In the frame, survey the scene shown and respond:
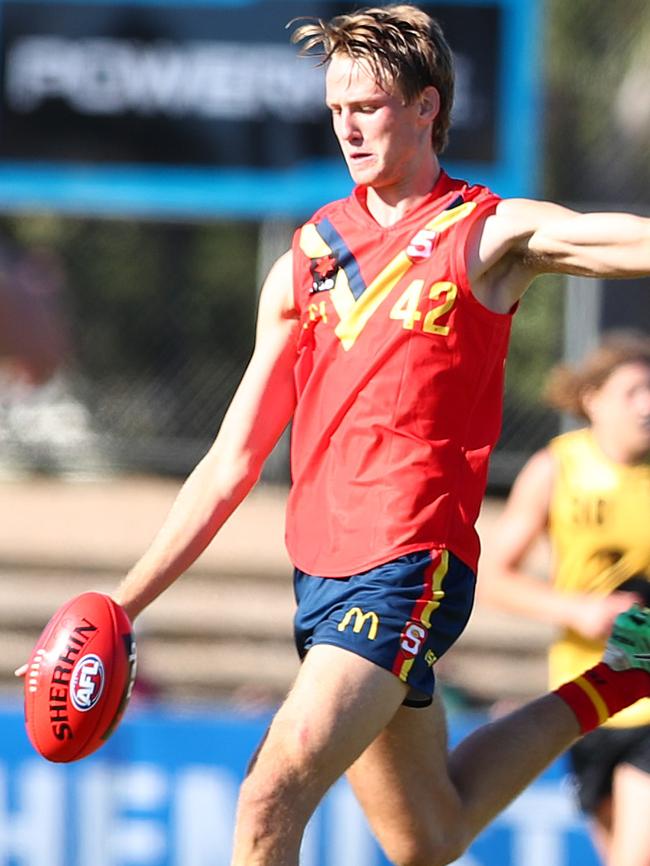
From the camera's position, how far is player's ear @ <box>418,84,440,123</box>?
4.33 m

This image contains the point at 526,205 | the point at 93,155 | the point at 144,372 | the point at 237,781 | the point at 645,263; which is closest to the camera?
the point at 645,263

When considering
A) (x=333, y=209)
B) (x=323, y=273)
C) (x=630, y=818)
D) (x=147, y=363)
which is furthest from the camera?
(x=147, y=363)

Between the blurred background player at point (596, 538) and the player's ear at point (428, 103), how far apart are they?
6.31 feet

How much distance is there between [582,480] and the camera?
6105 mm

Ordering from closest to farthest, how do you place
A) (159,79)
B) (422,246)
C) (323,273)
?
(422,246) < (323,273) < (159,79)

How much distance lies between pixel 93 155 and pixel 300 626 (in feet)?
23.3

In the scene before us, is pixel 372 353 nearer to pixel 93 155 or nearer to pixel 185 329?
pixel 93 155

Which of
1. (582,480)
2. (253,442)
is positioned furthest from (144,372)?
(253,442)

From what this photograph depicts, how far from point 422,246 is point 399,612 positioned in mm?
855

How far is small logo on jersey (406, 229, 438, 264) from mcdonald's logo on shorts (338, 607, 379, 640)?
0.83m

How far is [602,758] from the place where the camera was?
595 cm

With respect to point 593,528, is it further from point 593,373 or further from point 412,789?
point 412,789

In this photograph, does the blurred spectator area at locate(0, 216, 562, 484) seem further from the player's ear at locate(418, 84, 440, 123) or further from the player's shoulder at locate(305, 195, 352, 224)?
the player's ear at locate(418, 84, 440, 123)

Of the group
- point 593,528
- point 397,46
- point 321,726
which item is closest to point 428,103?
point 397,46
